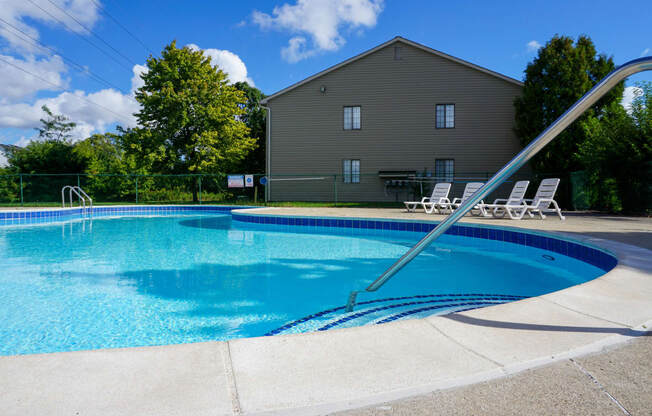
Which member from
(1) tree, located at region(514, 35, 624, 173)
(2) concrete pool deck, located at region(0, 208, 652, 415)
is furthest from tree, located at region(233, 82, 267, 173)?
(2) concrete pool deck, located at region(0, 208, 652, 415)

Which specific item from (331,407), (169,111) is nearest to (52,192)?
(169,111)

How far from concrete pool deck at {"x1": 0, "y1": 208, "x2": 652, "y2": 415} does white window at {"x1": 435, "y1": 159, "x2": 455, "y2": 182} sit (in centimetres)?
1465

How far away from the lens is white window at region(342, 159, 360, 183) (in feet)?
56.0

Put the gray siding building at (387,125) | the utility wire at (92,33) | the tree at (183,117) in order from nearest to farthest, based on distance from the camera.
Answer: the gray siding building at (387,125) → the tree at (183,117) → the utility wire at (92,33)

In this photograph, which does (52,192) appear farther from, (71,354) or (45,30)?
(71,354)

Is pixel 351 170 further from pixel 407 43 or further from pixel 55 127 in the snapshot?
pixel 55 127

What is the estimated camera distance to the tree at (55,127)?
35.9 meters

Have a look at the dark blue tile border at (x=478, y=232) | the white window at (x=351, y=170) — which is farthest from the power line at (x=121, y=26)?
the dark blue tile border at (x=478, y=232)

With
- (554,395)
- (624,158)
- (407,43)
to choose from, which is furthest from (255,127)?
(554,395)

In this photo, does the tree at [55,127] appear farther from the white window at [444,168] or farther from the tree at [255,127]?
the white window at [444,168]

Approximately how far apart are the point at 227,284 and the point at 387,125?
13388 mm

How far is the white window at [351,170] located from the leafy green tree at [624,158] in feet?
28.2

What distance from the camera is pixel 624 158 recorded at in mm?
9602

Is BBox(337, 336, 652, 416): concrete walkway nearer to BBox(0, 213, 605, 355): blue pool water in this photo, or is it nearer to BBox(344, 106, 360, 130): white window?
BBox(0, 213, 605, 355): blue pool water
